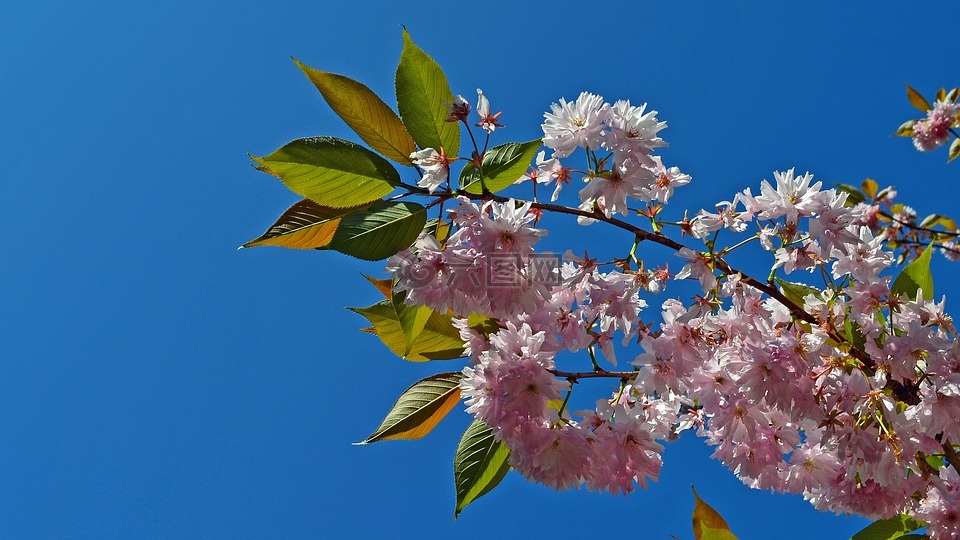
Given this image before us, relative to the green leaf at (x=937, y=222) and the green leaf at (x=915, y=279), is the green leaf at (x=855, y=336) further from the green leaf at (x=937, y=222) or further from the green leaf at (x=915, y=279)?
the green leaf at (x=937, y=222)

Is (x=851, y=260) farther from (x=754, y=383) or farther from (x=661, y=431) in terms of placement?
(x=661, y=431)

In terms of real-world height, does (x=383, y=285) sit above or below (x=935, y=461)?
above

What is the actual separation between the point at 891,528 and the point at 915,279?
0.88 m

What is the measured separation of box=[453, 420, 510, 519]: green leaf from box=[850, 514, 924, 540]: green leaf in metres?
1.29

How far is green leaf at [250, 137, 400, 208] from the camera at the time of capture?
61.1 inches

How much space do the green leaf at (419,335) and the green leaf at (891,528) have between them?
1554mm

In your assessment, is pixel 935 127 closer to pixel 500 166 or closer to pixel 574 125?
pixel 574 125

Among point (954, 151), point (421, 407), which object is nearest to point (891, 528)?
point (421, 407)

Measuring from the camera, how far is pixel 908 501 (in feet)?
7.22

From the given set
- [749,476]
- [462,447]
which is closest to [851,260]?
[749,476]

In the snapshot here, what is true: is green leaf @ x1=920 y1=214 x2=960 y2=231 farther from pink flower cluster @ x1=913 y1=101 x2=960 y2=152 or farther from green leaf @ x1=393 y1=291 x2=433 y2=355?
green leaf @ x1=393 y1=291 x2=433 y2=355

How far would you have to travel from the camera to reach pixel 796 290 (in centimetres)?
208

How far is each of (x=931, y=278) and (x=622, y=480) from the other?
1.21 metres

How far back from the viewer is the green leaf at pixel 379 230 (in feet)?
5.02
